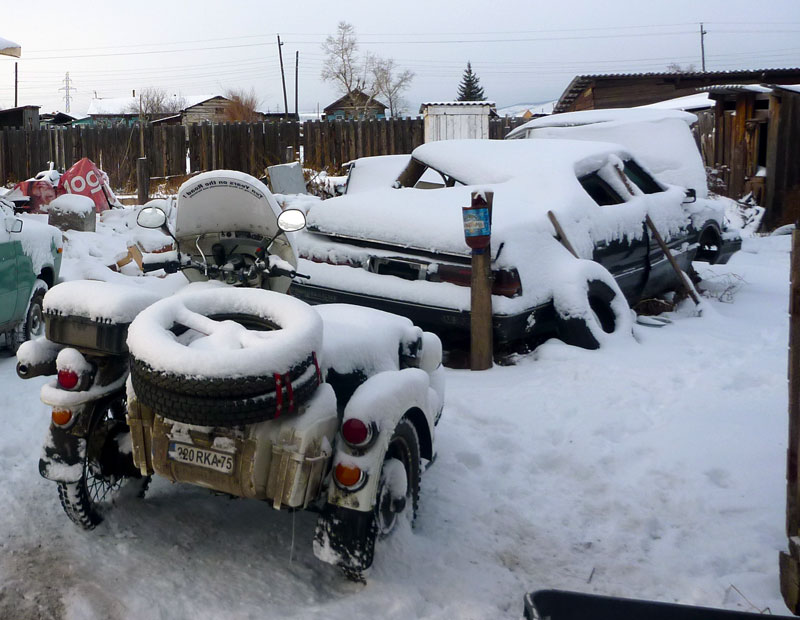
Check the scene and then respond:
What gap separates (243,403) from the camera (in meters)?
2.61

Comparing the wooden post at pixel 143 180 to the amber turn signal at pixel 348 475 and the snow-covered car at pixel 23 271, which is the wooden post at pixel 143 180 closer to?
the snow-covered car at pixel 23 271

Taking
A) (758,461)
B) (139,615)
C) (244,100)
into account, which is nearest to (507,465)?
(758,461)

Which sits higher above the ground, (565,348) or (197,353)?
(197,353)

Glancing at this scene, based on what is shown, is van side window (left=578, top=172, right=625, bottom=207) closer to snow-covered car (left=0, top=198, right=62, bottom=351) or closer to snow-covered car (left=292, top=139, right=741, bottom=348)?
snow-covered car (left=292, top=139, right=741, bottom=348)

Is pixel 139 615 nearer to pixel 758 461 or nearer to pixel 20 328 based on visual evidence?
pixel 758 461

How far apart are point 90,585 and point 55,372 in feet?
3.04

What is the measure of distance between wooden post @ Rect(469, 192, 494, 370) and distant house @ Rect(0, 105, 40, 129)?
2622 cm

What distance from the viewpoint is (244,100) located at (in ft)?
193

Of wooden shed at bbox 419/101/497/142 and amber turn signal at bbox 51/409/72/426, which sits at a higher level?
wooden shed at bbox 419/101/497/142

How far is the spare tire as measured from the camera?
2.59 m

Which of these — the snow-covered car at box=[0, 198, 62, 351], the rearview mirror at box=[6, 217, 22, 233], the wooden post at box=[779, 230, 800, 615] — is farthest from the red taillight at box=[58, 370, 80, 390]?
the rearview mirror at box=[6, 217, 22, 233]

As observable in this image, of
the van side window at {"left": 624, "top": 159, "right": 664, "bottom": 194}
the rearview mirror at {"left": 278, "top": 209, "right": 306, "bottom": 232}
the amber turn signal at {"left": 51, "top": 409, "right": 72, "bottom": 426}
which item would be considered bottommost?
the amber turn signal at {"left": 51, "top": 409, "right": 72, "bottom": 426}

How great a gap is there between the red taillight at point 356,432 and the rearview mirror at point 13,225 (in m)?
4.52

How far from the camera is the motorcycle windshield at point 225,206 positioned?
4.18 meters
